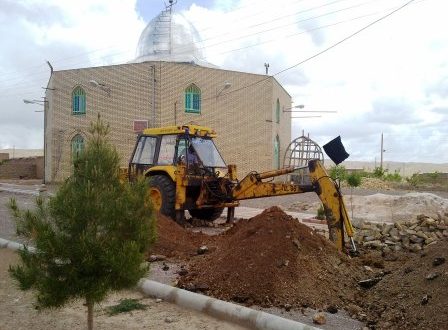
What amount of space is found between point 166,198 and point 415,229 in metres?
5.42

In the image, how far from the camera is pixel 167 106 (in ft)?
111

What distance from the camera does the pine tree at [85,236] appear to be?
456 centimetres

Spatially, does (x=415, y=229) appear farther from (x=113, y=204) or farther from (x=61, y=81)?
(x=61, y=81)

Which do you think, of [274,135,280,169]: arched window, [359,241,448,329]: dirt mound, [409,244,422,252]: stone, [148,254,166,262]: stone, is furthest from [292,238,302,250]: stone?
[274,135,280,169]: arched window

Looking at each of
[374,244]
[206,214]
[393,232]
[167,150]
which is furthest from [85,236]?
[206,214]

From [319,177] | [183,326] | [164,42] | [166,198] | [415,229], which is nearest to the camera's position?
[183,326]

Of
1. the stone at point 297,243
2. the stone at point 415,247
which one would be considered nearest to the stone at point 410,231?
the stone at point 415,247

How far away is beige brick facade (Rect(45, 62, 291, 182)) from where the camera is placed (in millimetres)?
33844

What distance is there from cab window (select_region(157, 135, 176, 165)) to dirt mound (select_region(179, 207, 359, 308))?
17.6 feet

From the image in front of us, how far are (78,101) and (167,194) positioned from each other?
1010 inches

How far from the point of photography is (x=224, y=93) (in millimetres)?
36031

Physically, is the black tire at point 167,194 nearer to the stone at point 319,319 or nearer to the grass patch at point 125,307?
the grass patch at point 125,307

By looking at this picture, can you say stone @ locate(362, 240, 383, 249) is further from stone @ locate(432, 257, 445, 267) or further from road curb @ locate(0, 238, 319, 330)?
road curb @ locate(0, 238, 319, 330)

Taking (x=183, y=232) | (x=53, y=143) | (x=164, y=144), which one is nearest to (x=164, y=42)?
(x=53, y=143)
